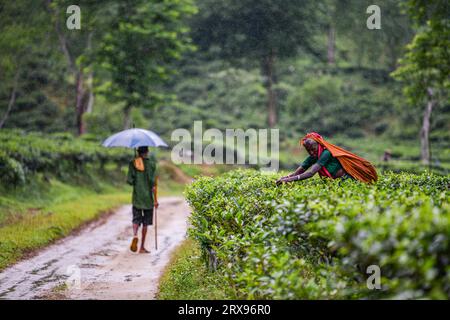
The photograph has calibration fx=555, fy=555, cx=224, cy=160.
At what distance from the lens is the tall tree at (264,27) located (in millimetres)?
37500

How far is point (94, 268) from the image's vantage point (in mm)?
9500

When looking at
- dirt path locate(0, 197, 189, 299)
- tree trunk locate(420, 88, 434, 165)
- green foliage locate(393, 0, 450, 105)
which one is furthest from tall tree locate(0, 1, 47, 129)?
green foliage locate(393, 0, 450, 105)

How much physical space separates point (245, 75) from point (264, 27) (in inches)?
160

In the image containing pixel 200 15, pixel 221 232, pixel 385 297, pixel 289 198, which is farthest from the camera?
pixel 200 15

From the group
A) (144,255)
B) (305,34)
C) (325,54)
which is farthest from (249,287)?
(325,54)

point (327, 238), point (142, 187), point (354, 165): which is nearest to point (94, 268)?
point (142, 187)

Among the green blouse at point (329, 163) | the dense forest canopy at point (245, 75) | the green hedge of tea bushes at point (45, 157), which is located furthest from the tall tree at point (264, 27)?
the green blouse at point (329, 163)

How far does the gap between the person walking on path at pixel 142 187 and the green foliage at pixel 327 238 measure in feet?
8.75

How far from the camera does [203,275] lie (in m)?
7.65

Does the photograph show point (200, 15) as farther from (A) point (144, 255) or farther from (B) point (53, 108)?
(A) point (144, 255)

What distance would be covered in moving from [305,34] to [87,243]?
96.6ft

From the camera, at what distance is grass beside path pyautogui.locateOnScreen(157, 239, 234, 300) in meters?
6.41

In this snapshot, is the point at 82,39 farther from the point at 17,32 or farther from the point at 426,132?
the point at 426,132

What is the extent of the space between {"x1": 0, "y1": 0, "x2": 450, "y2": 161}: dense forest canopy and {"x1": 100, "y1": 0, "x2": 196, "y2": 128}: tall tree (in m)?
1.08
